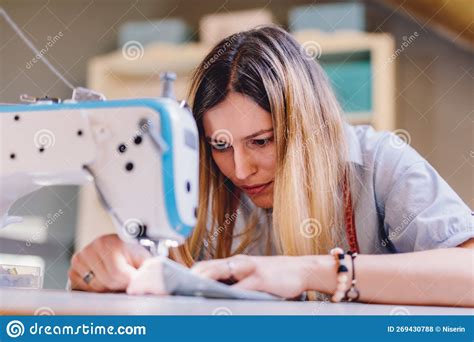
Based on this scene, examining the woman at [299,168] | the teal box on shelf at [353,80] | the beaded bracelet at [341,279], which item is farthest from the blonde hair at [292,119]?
the teal box on shelf at [353,80]

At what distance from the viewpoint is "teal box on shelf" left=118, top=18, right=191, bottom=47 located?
1.71 metres

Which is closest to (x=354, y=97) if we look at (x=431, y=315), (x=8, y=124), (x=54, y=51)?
(x=54, y=51)

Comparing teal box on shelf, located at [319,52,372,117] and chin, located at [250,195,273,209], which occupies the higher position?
teal box on shelf, located at [319,52,372,117]

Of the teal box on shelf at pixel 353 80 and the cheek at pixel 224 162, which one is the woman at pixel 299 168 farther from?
the teal box on shelf at pixel 353 80

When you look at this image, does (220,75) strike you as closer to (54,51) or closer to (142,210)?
(142,210)

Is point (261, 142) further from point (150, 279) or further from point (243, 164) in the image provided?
point (150, 279)

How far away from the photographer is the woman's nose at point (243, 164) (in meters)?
1.11

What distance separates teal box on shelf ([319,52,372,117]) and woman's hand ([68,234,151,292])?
2.80 ft

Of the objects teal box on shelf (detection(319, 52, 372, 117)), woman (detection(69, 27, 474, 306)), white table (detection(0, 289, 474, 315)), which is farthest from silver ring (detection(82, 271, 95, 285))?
teal box on shelf (detection(319, 52, 372, 117))

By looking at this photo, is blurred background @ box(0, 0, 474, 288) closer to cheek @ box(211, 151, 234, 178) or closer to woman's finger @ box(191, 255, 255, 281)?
cheek @ box(211, 151, 234, 178)

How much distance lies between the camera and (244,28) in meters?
1.54

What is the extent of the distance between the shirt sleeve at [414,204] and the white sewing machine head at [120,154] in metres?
0.38

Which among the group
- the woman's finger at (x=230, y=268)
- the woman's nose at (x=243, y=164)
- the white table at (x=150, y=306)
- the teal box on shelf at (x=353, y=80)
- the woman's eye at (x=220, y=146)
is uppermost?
the teal box on shelf at (x=353, y=80)
